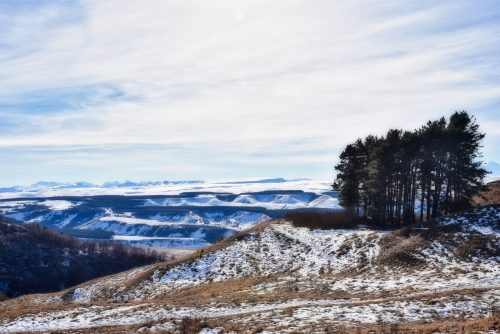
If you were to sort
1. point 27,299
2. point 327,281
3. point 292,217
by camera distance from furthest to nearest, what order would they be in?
point 292,217 → point 27,299 → point 327,281

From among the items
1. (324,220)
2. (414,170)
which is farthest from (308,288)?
(414,170)

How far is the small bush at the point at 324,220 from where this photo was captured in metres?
60.6

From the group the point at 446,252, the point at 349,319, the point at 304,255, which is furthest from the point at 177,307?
the point at 446,252

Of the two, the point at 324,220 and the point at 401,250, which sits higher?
the point at 324,220

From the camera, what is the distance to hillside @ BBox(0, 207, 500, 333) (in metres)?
21.6

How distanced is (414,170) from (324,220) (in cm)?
1602

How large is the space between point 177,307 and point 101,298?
2648 cm

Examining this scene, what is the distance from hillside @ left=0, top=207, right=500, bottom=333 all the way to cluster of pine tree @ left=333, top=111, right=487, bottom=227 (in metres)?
9.64

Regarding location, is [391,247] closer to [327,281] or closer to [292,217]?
[327,281]

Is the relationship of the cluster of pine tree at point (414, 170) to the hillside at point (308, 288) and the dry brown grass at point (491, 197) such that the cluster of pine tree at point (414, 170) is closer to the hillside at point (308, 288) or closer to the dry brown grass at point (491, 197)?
the dry brown grass at point (491, 197)

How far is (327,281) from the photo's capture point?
116 ft

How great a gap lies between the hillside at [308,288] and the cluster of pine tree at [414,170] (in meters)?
9.64

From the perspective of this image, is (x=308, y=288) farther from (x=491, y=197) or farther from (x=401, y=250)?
(x=491, y=197)

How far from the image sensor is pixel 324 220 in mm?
61969
